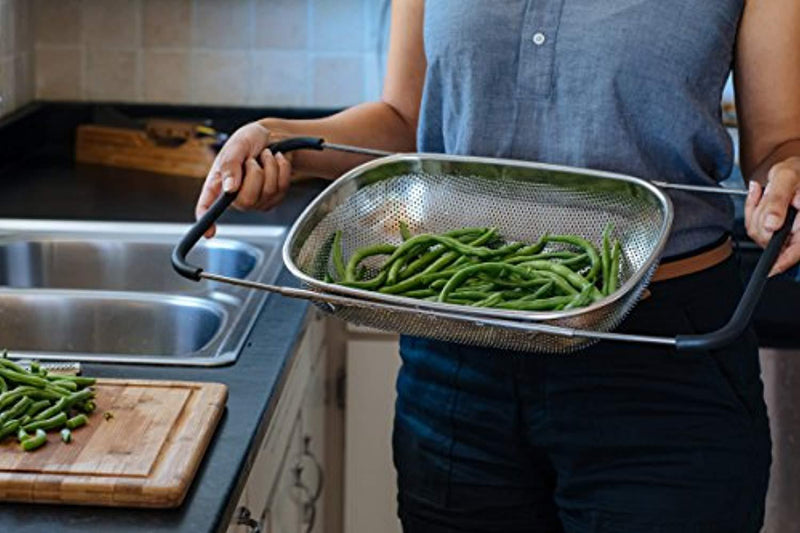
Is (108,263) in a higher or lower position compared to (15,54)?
lower

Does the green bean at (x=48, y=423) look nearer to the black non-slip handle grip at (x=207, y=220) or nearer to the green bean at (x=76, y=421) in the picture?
the green bean at (x=76, y=421)

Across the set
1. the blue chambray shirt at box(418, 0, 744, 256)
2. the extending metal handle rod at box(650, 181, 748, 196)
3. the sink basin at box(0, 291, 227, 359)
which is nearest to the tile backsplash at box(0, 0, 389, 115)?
the sink basin at box(0, 291, 227, 359)

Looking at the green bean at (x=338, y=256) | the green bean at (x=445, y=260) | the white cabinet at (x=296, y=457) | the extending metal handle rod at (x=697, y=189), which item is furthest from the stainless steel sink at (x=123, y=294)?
the extending metal handle rod at (x=697, y=189)

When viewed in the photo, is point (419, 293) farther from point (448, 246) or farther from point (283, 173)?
point (283, 173)

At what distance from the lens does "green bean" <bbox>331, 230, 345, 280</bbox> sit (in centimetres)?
152

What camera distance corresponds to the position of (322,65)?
9.66 feet

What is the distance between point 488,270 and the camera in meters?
1.46

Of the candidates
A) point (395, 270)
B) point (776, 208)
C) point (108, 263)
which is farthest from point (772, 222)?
point (108, 263)

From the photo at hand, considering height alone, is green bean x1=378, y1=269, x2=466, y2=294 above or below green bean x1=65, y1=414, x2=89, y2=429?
above

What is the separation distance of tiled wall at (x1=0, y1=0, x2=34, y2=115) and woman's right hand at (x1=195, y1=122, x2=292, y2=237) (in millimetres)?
1279

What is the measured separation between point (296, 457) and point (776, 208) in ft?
3.04

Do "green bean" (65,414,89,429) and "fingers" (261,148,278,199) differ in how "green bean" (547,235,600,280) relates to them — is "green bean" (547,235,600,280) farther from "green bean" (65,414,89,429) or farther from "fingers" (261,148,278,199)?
"green bean" (65,414,89,429)

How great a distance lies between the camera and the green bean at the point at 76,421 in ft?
4.60

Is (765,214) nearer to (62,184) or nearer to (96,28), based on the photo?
(62,184)
